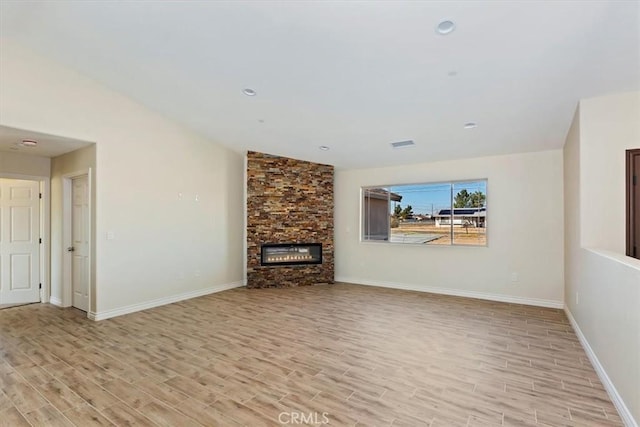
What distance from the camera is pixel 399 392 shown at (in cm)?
252

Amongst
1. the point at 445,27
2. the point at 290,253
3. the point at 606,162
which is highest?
the point at 445,27

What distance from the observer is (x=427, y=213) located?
6109mm

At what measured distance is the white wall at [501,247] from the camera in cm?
Result: 495

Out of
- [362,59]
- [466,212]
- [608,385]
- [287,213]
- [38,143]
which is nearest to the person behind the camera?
[608,385]

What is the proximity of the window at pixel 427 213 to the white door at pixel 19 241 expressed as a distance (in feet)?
19.6

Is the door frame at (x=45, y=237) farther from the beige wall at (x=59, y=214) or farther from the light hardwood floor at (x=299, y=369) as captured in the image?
the light hardwood floor at (x=299, y=369)

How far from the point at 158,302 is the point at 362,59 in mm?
4650

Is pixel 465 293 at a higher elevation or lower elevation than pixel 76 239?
lower

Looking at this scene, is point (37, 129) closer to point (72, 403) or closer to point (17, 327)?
point (17, 327)

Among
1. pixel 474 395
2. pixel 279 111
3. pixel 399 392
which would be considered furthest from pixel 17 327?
pixel 474 395

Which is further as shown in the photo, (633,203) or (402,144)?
(402,144)

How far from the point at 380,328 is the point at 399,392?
149cm
